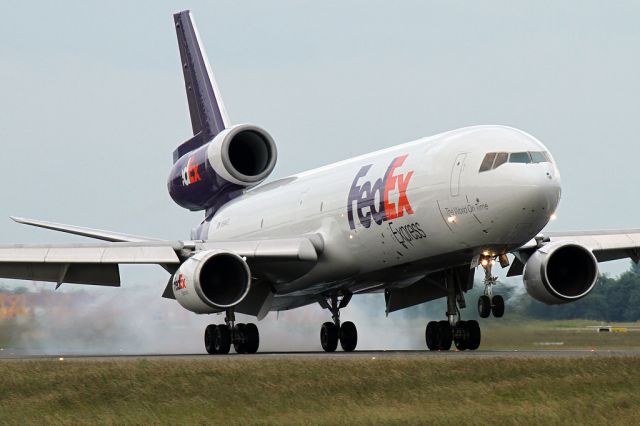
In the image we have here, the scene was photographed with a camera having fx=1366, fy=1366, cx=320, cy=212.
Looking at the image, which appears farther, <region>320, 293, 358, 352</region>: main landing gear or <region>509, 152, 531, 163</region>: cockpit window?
<region>320, 293, 358, 352</region>: main landing gear

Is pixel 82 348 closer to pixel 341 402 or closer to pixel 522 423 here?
pixel 341 402

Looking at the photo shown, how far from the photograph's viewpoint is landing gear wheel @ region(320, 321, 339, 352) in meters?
32.8

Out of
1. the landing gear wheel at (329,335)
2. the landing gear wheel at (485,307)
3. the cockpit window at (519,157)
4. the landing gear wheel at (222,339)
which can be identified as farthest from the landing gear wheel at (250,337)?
the cockpit window at (519,157)

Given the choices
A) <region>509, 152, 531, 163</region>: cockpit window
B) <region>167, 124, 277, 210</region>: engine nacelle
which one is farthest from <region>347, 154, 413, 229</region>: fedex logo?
<region>167, 124, 277, 210</region>: engine nacelle

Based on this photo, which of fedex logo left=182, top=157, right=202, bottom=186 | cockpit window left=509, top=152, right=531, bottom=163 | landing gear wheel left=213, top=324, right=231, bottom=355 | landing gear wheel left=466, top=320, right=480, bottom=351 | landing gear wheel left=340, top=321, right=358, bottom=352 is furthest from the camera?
fedex logo left=182, top=157, right=202, bottom=186

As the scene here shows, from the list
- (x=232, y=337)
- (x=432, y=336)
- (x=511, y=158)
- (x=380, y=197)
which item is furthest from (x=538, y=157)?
(x=232, y=337)

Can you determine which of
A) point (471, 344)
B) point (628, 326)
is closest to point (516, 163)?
point (471, 344)

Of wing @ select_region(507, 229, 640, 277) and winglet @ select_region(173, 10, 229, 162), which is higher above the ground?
winglet @ select_region(173, 10, 229, 162)

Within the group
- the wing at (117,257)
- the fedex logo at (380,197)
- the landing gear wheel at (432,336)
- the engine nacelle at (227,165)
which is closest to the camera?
the fedex logo at (380,197)

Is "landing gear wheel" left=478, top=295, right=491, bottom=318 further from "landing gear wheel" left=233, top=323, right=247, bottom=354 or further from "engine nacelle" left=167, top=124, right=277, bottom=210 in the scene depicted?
"engine nacelle" left=167, top=124, right=277, bottom=210

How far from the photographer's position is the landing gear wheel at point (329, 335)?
108 feet

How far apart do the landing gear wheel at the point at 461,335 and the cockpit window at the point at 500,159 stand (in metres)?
4.55

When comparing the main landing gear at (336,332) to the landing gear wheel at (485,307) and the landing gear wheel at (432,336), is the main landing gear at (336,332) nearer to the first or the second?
the landing gear wheel at (432,336)

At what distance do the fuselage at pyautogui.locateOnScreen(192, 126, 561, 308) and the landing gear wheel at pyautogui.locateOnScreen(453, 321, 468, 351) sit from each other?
1429mm
